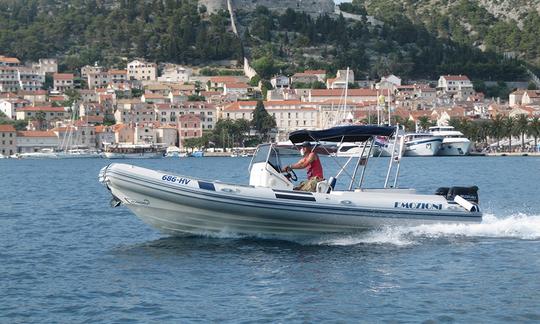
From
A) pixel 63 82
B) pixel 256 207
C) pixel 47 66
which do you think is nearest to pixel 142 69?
pixel 63 82

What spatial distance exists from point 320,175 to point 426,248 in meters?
2.83

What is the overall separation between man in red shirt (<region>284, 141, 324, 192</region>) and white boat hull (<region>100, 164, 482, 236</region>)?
64 cm

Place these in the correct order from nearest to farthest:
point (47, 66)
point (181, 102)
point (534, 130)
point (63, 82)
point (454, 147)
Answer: point (454, 147) → point (534, 130) → point (181, 102) → point (63, 82) → point (47, 66)

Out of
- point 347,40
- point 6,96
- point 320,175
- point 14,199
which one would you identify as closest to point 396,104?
point 347,40

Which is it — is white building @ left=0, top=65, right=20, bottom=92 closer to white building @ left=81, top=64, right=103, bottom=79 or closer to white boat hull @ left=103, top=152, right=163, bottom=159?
white building @ left=81, top=64, right=103, bottom=79

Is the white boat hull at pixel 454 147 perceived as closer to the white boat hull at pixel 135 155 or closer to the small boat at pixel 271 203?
the white boat hull at pixel 135 155

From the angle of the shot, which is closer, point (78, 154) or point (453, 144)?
point (453, 144)

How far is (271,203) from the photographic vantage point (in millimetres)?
20594

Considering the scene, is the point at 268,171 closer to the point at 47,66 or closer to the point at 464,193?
the point at 464,193

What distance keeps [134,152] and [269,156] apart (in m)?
98.4

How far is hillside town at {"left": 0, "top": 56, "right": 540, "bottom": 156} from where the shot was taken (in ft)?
425

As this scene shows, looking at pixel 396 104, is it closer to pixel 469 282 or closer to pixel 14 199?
pixel 14 199

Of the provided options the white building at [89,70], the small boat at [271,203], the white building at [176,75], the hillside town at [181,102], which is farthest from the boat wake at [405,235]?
the white building at [176,75]

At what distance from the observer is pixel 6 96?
484 ft
